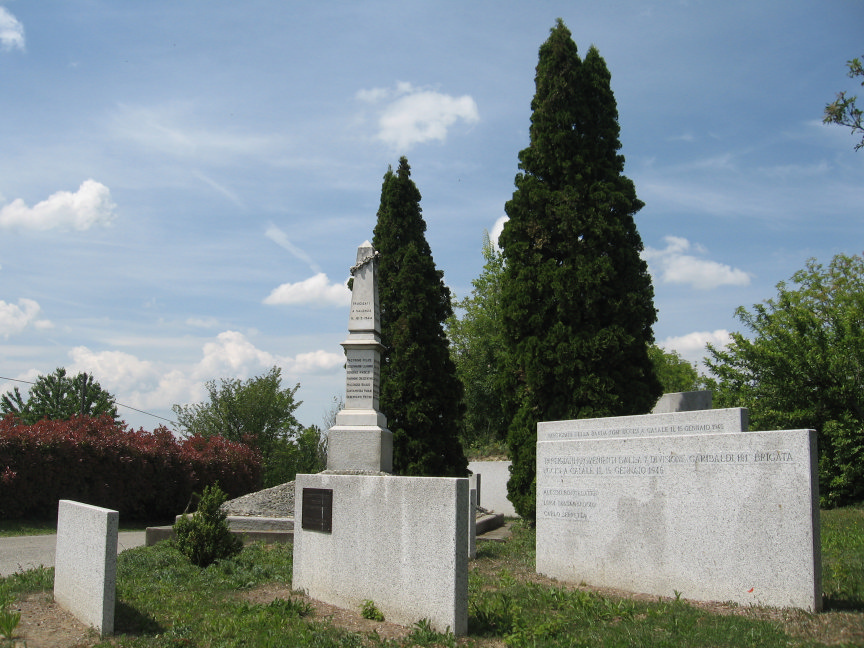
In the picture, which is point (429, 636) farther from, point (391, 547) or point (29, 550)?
point (29, 550)

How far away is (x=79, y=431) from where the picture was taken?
1819cm

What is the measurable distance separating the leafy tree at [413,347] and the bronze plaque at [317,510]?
1192 centimetres

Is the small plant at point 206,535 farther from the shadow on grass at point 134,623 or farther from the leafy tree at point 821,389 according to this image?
the leafy tree at point 821,389

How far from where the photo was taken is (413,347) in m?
19.8

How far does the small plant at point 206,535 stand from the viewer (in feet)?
29.7

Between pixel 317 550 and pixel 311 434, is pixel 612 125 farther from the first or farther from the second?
pixel 311 434

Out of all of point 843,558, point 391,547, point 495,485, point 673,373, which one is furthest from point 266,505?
point 673,373

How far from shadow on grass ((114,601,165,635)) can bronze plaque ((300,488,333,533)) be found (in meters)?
1.69

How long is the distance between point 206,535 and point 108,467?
11233 millimetres

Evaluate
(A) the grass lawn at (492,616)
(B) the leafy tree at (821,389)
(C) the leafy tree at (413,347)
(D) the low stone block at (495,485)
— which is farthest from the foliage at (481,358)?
(A) the grass lawn at (492,616)

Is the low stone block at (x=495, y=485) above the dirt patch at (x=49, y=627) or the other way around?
the other way around

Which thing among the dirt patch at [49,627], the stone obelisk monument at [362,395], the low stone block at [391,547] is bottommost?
the dirt patch at [49,627]

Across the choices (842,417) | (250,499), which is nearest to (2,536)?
(250,499)

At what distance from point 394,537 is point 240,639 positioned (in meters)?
1.51
